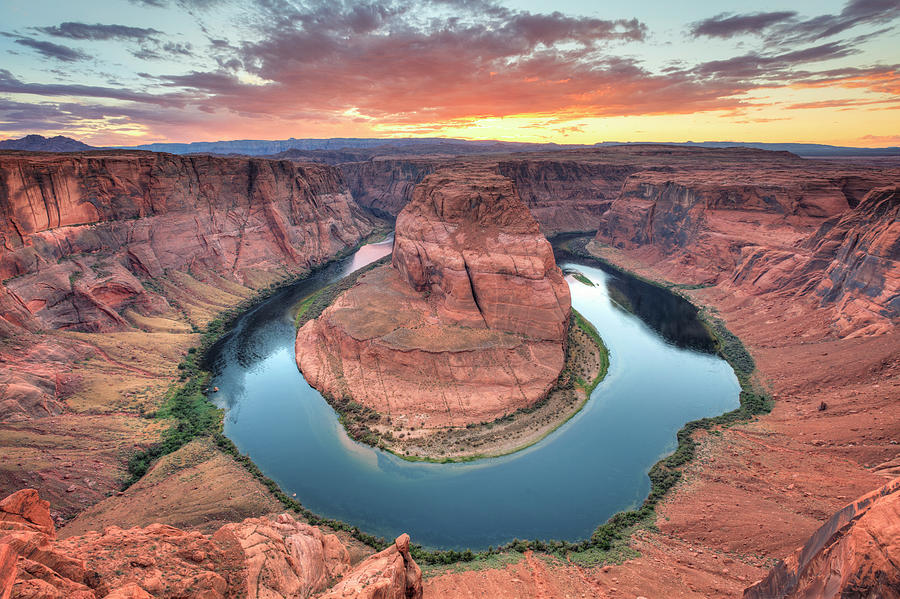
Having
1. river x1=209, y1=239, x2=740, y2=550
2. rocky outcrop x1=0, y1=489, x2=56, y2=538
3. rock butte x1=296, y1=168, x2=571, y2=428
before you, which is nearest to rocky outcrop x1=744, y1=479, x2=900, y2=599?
river x1=209, y1=239, x2=740, y2=550

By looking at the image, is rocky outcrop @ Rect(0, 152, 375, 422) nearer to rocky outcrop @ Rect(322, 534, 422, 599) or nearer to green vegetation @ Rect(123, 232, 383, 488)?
green vegetation @ Rect(123, 232, 383, 488)

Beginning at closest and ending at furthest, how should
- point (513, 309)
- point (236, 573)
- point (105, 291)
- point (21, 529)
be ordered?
point (21, 529) < point (236, 573) < point (513, 309) < point (105, 291)

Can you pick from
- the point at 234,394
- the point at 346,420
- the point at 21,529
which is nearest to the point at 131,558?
the point at 21,529

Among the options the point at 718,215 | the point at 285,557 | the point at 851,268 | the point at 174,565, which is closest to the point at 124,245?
the point at 285,557

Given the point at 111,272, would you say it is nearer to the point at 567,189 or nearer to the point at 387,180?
the point at 567,189

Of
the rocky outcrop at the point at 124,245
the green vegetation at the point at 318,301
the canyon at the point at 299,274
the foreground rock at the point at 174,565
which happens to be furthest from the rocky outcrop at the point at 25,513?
the green vegetation at the point at 318,301

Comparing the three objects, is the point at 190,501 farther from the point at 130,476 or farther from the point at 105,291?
the point at 105,291

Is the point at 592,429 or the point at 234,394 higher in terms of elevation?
the point at 234,394
